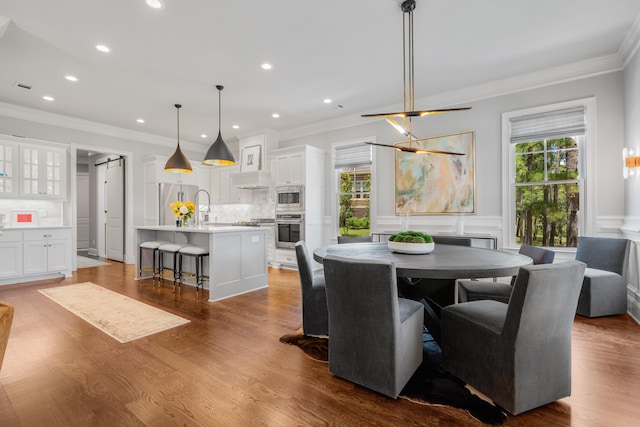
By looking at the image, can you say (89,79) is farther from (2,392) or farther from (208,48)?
(2,392)

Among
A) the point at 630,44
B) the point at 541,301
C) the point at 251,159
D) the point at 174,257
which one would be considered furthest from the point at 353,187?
the point at 541,301

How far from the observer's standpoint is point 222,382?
2.06m

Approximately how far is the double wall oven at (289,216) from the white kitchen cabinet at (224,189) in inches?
52.4

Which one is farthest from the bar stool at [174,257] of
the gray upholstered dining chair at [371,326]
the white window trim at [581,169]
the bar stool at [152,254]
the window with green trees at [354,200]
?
the white window trim at [581,169]

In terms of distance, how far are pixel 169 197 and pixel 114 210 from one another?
1.43 metres

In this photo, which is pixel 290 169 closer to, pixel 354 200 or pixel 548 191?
pixel 354 200

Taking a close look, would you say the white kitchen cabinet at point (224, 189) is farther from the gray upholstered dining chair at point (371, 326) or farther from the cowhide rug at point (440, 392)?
the gray upholstered dining chair at point (371, 326)

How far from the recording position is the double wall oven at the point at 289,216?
6059 mm

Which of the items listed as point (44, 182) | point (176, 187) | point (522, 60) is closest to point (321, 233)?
point (176, 187)

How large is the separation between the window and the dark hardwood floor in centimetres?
309

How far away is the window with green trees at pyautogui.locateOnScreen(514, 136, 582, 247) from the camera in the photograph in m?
4.14

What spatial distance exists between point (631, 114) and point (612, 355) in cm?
272

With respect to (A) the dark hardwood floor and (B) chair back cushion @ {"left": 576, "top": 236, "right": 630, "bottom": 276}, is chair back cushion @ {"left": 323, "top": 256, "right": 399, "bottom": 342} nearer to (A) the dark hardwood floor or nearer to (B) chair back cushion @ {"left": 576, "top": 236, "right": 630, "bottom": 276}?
(A) the dark hardwood floor

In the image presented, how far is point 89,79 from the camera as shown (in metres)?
4.34
